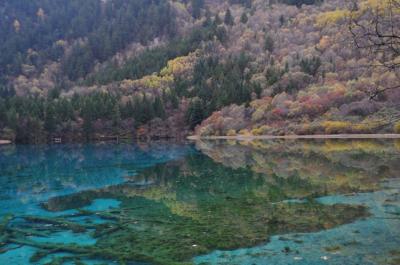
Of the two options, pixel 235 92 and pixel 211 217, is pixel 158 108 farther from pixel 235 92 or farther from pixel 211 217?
pixel 211 217

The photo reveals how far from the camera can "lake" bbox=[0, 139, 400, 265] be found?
42.3 ft

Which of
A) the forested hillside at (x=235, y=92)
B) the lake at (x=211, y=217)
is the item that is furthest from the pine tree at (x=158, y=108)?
the lake at (x=211, y=217)

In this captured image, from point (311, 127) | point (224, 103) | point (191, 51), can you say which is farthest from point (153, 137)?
point (191, 51)

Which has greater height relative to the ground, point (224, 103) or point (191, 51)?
point (191, 51)

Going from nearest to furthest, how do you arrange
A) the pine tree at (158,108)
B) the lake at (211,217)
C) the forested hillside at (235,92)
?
the lake at (211,217), the forested hillside at (235,92), the pine tree at (158,108)

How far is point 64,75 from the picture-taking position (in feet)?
652

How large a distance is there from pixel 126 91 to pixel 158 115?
113 ft

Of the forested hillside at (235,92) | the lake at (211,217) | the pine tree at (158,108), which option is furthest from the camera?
the pine tree at (158,108)

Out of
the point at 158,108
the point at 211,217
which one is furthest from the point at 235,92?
the point at 211,217

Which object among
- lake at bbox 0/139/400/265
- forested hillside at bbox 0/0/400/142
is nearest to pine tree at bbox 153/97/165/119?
A: forested hillside at bbox 0/0/400/142

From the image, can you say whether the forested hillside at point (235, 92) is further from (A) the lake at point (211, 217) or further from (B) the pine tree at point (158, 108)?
(A) the lake at point (211, 217)

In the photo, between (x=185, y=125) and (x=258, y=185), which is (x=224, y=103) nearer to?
(x=185, y=125)

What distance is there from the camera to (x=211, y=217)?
17844 mm

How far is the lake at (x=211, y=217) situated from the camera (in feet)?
42.3
